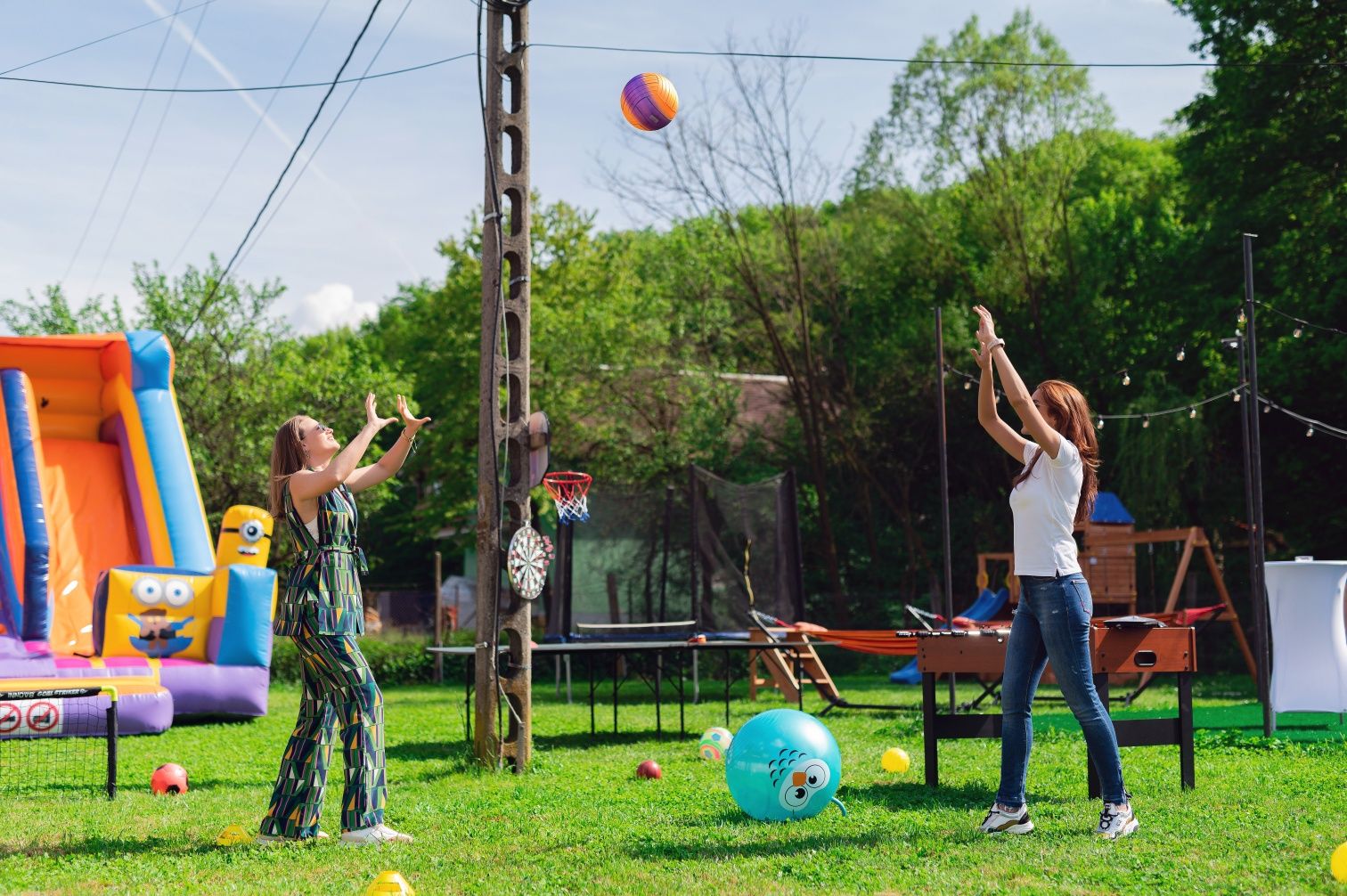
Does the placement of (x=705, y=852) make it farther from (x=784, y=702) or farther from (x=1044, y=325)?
(x=1044, y=325)

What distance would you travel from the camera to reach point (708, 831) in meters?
5.57

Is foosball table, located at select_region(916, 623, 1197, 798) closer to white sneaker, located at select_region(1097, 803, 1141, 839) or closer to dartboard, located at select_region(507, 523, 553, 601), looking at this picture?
white sneaker, located at select_region(1097, 803, 1141, 839)

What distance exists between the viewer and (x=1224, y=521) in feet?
60.6

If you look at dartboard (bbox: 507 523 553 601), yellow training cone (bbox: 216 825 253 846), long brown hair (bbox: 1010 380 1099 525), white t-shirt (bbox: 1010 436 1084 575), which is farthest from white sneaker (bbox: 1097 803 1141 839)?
dartboard (bbox: 507 523 553 601)

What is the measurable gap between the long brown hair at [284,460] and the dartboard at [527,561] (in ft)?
8.99

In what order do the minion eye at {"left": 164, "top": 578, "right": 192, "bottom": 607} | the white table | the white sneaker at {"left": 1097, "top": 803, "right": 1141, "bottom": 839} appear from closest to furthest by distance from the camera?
the white sneaker at {"left": 1097, "top": 803, "right": 1141, "bottom": 839} < the white table < the minion eye at {"left": 164, "top": 578, "right": 192, "bottom": 607}

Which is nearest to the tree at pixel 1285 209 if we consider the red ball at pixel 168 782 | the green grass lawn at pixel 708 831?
the green grass lawn at pixel 708 831

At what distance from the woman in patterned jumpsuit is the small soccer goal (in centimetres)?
208

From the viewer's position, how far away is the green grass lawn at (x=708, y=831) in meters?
4.58

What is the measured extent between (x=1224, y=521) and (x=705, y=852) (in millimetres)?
15458

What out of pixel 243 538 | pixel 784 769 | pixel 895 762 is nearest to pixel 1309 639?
pixel 895 762

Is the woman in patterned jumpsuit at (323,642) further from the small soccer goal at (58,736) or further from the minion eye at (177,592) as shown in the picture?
the minion eye at (177,592)

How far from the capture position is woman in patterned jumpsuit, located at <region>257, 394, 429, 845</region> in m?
5.28

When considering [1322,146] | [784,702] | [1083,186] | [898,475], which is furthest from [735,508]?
[1083,186]
